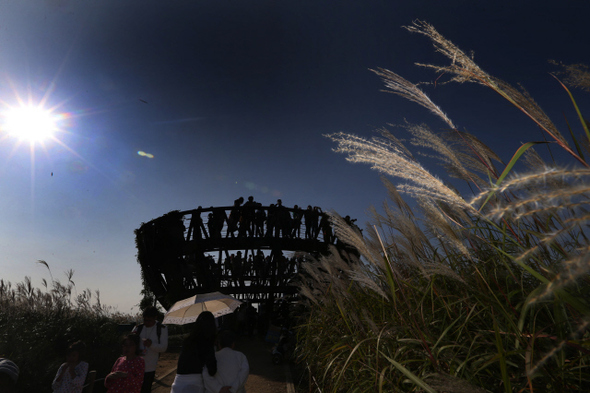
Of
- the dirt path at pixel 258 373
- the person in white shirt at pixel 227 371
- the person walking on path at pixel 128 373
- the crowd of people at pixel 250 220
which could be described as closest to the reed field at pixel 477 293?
the person in white shirt at pixel 227 371

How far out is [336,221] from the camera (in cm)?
301

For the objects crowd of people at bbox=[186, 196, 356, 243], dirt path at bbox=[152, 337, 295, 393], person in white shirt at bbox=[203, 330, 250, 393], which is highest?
crowd of people at bbox=[186, 196, 356, 243]

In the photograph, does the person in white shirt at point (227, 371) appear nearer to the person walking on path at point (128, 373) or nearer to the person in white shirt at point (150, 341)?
the person walking on path at point (128, 373)

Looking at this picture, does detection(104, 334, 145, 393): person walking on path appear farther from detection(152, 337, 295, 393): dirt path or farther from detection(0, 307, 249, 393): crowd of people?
detection(152, 337, 295, 393): dirt path

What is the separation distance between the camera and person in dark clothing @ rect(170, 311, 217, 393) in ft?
11.4

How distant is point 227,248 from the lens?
15422mm

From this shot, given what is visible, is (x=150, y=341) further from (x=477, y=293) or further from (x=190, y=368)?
(x=477, y=293)

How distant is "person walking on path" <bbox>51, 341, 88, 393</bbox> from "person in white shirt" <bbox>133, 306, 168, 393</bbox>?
0.85 metres

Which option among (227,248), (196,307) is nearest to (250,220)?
(227,248)

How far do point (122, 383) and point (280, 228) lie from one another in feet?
37.6

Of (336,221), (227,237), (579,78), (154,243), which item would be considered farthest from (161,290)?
(579,78)

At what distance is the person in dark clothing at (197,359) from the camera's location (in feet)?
11.4

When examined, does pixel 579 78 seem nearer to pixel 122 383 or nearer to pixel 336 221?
pixel 336 221

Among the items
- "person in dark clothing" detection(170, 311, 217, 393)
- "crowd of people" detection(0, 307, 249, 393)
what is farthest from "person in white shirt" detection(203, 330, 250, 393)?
"person in dark clothing" detection(170, 311, 217, 393)
